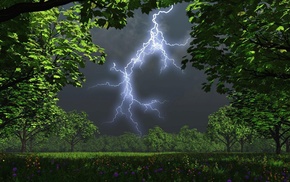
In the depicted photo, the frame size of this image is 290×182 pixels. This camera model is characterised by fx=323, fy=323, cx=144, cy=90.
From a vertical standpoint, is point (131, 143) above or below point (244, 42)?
above

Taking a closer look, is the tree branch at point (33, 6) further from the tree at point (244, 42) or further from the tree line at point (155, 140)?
the tree line at point (155, 140)

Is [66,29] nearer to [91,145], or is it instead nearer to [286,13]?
[286,13]

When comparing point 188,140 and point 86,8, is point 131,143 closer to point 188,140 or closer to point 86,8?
point 188,140

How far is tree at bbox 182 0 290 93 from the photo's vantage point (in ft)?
21.0

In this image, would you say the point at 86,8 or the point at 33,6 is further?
the point at 86,8

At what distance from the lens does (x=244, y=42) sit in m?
7.14

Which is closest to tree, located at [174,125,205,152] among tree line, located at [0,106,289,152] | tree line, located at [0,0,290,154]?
tree line, located at [0,106,289,152]

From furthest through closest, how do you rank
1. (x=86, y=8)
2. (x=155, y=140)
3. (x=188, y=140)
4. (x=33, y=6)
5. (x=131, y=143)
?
(x=131, y=143)
(x=188, y=140)
(x=155, y=140)
(x=86, y=8)
(x=33, y=6)

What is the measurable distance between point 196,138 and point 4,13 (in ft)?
373

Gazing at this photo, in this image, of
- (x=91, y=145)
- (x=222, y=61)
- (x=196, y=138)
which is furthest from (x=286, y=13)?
(x=91, y=145)

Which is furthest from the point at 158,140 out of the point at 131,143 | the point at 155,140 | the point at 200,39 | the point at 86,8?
the point at 86,8

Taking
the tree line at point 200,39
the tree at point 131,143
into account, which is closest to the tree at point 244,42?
the tree line at point 200,39

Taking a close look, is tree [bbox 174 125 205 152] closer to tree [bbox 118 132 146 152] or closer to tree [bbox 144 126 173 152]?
tree [bbox 144 126 173 152]

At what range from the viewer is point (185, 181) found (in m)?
7.30
